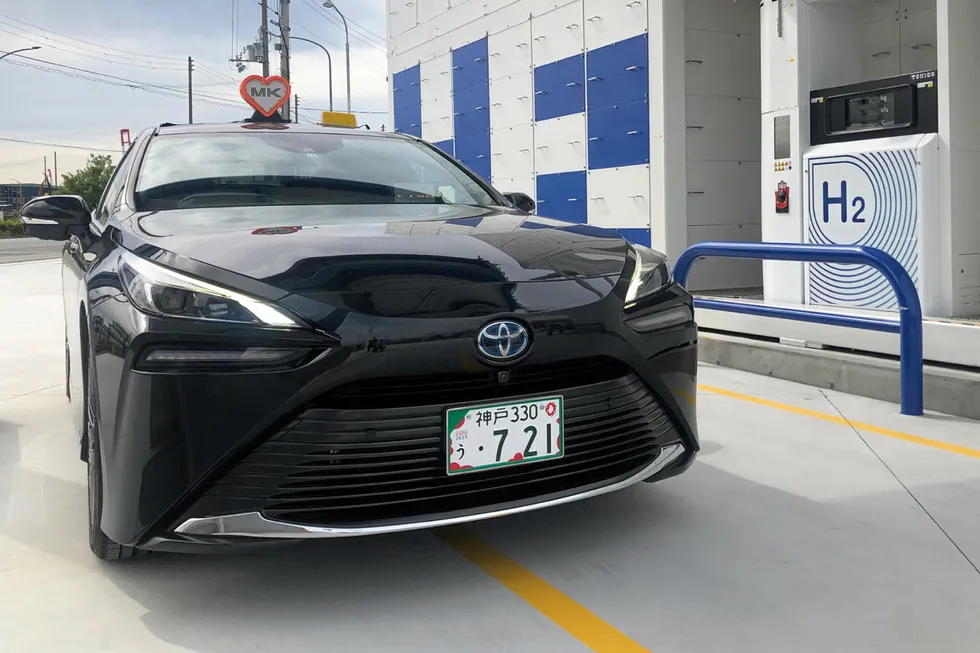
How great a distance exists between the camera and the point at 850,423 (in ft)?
14.2

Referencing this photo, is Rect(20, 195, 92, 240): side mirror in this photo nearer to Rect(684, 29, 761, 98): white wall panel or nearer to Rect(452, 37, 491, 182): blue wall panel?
Rect(684, 29, 761, 98): white wall panel

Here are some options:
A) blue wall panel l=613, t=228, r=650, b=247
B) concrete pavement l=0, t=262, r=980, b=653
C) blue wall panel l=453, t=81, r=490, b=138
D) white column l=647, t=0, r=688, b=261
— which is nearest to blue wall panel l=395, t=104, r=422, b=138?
blue wall panel l=453, t=81, r=490, b=138

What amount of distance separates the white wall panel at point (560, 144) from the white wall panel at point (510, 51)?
71 centimetres

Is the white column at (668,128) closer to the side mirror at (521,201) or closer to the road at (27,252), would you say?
the side mirror at (521,201)

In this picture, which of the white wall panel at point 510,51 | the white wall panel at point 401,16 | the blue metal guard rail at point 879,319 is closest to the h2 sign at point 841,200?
the blue metal guard rail at point 879,319

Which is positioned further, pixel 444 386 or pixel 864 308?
pixel 864 308

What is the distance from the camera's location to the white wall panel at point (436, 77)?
1108cm

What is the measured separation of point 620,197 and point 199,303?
6.60m

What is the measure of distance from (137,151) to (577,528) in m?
2.09

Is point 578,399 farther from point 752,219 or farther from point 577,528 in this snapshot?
point 752,219

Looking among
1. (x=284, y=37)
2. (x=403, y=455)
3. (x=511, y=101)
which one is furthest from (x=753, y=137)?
(x=284, y=37)

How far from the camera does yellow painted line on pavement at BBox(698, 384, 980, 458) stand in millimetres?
3855

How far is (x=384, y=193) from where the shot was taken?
3307mm

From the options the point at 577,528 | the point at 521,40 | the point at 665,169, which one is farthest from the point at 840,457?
the point at 521,40
